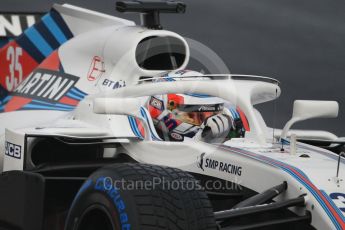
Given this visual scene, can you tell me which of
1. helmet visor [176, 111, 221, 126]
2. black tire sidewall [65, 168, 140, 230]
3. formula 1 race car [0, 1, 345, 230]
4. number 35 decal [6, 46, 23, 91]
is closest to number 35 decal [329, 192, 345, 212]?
formula 1 race car [0, 1, 345, 230]

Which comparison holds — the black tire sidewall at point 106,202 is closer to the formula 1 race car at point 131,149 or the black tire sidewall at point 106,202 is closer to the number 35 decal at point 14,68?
the formula 1 race car at point 131,149

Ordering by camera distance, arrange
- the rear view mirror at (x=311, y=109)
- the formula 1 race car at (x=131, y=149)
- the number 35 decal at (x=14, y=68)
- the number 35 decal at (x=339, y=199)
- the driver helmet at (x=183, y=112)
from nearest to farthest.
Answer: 1. the formula 1 race car at (x=131, y=149)
2. the number 35 decal at (x=339, y=199)
3. the rear view mirror at (x=311, y=109)
4. the driver helmet at (x=183, y=112)
5. the number 35 decal at (x=14, y=68)

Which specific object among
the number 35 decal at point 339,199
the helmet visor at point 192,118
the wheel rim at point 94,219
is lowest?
the wheel rim at point 94,219

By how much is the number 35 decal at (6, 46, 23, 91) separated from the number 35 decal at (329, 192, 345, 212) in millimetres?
3651

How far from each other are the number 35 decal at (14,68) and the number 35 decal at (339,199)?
144 inches

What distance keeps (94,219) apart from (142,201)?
1.62 feet

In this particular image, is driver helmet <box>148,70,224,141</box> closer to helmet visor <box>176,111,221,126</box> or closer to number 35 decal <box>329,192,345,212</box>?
helmet visor <box>176,111,221,126</box>

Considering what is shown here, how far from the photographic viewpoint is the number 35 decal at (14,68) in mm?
7453

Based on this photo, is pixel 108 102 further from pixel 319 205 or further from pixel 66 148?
pixel 319 205

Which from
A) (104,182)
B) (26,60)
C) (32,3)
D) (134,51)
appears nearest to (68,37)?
(26,60)

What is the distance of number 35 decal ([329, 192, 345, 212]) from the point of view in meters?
4.61

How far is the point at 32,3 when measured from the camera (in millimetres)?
13789

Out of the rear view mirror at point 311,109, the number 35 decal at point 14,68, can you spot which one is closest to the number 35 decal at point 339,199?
the rear view mirror at point 311,109

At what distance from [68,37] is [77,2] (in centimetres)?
688
